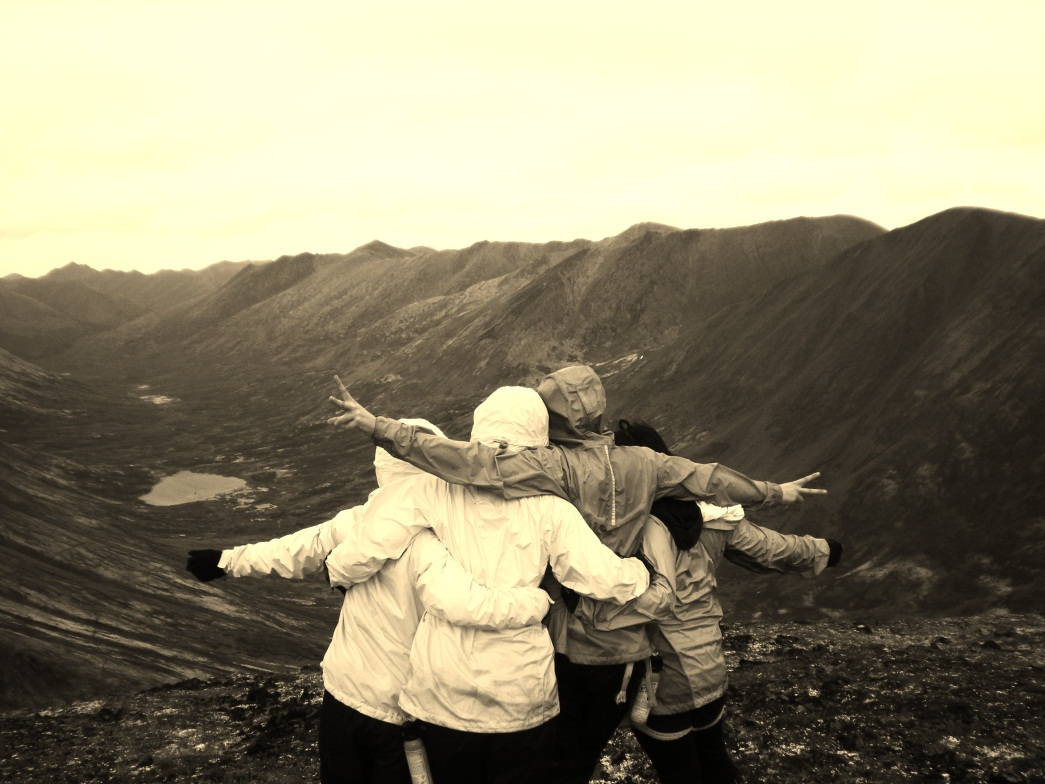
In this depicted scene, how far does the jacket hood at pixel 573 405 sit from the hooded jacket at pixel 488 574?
411 mm

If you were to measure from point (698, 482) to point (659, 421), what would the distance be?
1152 inches

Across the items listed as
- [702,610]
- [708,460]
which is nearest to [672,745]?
[702,610]

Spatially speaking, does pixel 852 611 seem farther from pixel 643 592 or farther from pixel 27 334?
pixel 27 334

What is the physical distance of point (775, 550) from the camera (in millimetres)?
4375

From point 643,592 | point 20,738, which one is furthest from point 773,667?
point 20,738

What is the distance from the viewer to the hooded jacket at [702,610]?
13.2 feet

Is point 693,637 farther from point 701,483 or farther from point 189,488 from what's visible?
point 189,488

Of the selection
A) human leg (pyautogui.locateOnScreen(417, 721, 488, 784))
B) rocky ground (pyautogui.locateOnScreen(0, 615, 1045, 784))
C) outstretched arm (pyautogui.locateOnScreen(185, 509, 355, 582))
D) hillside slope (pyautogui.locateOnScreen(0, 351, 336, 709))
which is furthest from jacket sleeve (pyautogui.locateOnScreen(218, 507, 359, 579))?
hillside slope (pyautogui.locateOnScreen(0, 351, 336, 709))

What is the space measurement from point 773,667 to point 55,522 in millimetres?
20445

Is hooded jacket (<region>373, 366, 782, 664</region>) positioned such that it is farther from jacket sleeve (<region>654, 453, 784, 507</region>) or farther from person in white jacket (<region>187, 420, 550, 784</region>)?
person in white jacket (<region>187, 420, 550, 784</region>)

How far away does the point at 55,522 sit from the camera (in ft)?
78.0

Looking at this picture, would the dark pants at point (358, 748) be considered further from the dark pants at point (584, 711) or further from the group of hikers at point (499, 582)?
the dark pants at point (584, 711)

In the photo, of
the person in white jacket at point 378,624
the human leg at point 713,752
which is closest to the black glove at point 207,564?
the person in white jacket at point 378,624

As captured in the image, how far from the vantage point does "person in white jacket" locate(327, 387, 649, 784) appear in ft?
11.0
